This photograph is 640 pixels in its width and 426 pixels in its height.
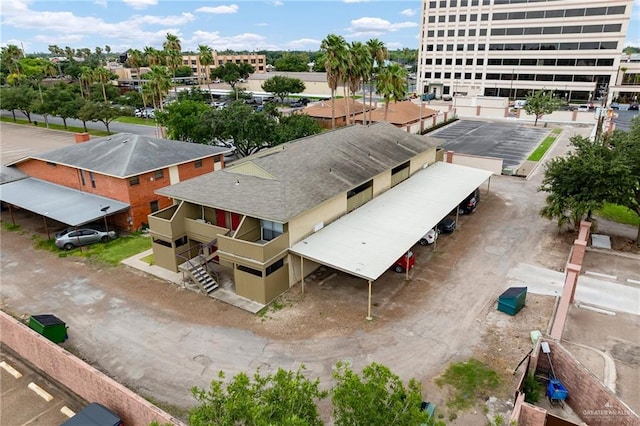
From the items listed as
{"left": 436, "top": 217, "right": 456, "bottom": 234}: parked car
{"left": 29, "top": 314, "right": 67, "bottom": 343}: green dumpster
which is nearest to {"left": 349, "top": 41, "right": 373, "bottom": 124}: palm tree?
{"left": 436, "top": 217, "right": 456, "bottom": 234}: parked car

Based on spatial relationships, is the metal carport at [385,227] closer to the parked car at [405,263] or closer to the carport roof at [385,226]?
the carport roof at [385,226]

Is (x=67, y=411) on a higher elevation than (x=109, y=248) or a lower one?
lower

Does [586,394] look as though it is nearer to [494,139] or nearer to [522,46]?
[494,139]

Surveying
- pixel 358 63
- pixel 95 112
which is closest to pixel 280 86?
pixel 95 112

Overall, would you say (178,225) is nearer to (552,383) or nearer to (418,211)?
(418,211)

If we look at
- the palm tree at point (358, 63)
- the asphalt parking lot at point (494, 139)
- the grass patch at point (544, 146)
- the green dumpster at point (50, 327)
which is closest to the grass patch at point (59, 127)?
the palm tree at point (358, 63)

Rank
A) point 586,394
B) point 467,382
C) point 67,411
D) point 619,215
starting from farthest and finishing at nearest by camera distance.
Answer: point 619,215 → point 467,382 → point 67,411 → point 586,394
